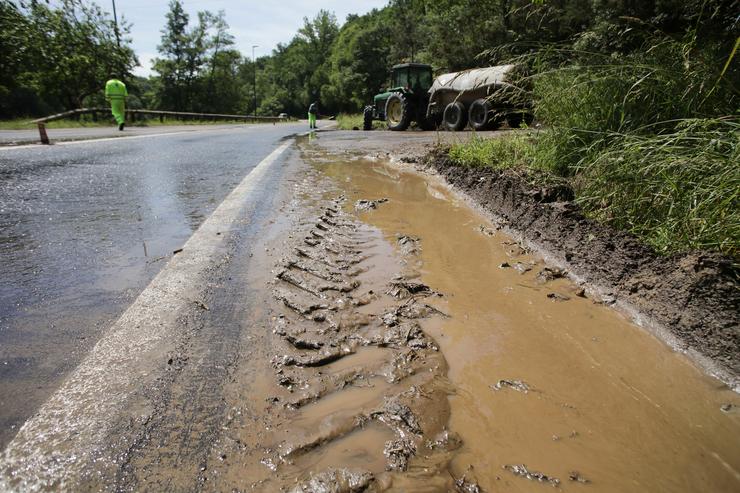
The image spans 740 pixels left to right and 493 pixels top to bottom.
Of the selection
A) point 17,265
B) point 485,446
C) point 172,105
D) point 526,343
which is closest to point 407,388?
point 485,446

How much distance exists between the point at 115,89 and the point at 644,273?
53.0 feet

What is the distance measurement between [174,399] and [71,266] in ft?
5.24

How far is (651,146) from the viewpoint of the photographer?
8.82 feet

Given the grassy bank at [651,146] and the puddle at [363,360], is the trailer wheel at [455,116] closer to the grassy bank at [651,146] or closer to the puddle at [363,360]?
the grassy bank at [651,146]

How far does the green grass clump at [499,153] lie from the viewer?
15.6 feet

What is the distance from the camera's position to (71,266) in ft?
7.84

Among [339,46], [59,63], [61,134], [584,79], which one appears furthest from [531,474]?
[339,46]

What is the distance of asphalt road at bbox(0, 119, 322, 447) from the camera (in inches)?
59.1

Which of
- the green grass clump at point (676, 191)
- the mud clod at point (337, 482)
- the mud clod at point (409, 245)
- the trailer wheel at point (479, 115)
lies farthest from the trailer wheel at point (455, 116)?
the mud clod at point (337, 482)

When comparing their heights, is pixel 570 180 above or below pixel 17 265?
above

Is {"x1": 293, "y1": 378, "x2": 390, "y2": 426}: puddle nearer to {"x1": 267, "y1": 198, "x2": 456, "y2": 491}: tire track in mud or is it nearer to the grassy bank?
{"x1": 267, "y1": 198, "x2": 456, "y2": 491}: tire track in mud

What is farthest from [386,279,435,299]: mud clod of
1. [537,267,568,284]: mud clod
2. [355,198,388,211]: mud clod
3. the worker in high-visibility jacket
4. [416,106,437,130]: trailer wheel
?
the worker in high-visibility jacket

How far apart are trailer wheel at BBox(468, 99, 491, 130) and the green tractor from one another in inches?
128

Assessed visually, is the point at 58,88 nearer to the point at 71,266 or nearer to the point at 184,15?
the point at 184,15
